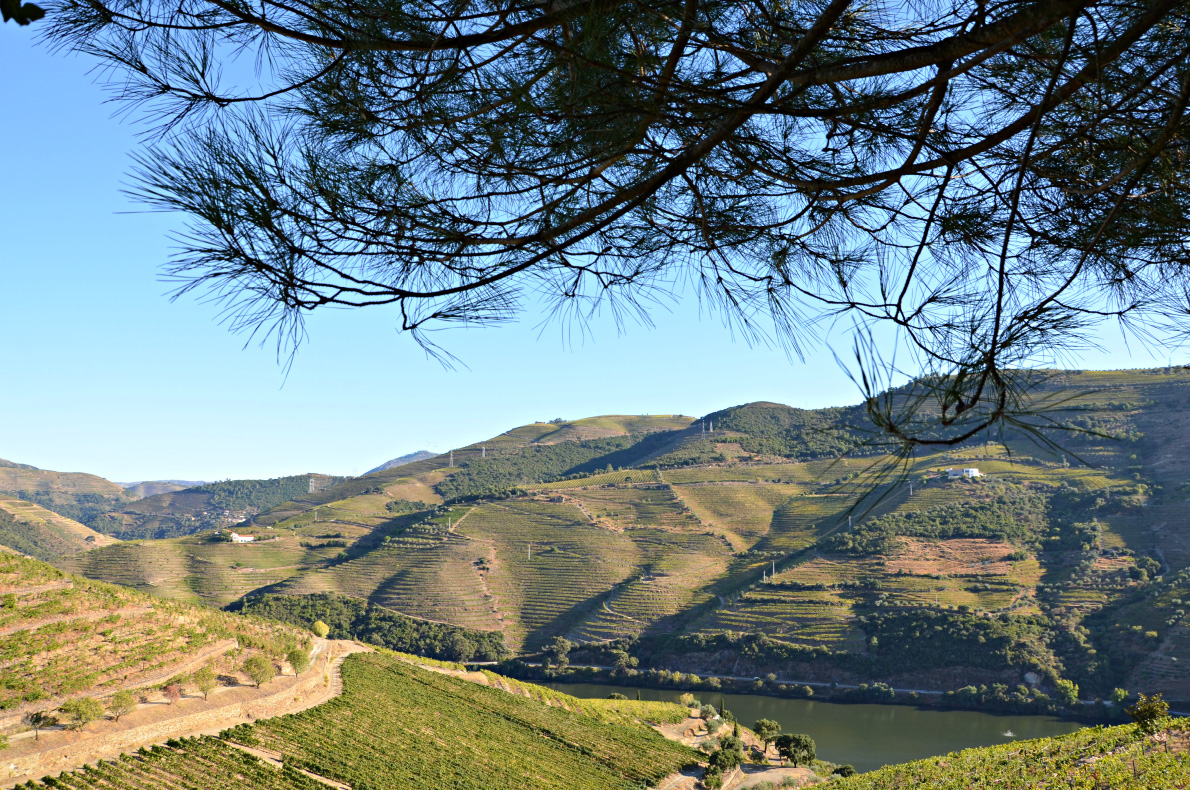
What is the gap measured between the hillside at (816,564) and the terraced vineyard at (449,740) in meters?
13.5

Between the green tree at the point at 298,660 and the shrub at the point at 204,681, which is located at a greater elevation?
the shrub at the point at 204,681

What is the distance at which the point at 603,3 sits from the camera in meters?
1.73

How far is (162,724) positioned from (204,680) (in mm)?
1983

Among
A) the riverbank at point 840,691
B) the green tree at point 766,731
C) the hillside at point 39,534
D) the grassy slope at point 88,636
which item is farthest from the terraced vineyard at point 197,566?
the green tree at point 766,731

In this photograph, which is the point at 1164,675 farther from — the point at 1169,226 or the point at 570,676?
the point at 1169,226

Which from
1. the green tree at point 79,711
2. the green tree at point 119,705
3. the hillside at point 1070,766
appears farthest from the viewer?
the green tree at point 119,705

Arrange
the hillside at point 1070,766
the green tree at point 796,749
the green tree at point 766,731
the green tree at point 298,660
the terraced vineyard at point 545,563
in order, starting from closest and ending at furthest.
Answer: the hillside at point 1070,766
the green tree at point 298,660
the green tree at point 796,749
the green tree at point 766,731
the terraced vineyard at point 545,563

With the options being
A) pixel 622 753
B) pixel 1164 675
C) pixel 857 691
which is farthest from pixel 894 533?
pixel 622 753

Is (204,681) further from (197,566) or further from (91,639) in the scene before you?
(197,566)

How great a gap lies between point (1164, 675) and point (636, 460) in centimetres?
5999

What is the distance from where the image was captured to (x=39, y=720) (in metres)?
14.5

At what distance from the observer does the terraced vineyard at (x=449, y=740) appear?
17219 millimetres

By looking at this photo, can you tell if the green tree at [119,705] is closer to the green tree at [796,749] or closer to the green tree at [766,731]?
the green tree at [796,749]

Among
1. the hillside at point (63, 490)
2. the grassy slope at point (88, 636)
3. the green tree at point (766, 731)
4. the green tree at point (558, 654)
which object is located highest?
the hillside at point (63, 490)
